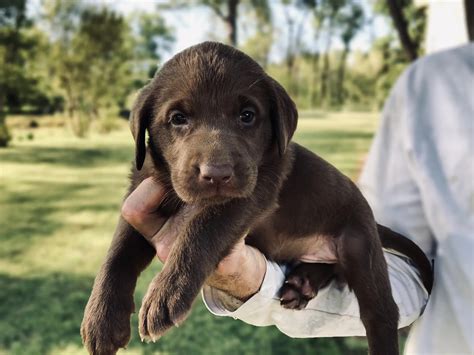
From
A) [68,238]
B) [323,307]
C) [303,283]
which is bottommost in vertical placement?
[68,238]

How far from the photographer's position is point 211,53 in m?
1.35

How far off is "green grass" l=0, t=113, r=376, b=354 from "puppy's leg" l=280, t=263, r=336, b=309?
14.4ft

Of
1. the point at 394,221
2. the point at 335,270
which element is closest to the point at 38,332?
the point at 394,221

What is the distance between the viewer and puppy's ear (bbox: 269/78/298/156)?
1.42m

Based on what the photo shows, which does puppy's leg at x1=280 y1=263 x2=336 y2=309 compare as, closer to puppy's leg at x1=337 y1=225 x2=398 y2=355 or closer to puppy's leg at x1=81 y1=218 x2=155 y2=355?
puppy's leg at x1=337 y1=225 x2=398 y2=355

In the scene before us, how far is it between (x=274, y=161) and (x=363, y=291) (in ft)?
1.45

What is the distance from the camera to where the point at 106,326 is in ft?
4.21

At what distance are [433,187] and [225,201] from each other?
1.69 m

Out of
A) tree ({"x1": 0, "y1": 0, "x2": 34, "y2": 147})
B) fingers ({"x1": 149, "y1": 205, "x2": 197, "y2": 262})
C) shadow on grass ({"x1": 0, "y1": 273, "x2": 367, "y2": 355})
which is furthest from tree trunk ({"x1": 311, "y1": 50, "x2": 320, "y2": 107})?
fingers ({"x1": 149, "y1": 205, "x2": 197, "y2": 262})

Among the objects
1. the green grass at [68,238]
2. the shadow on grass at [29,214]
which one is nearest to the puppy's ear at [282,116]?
the green grass at [68,238]

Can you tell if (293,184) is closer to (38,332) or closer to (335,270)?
(335,270)

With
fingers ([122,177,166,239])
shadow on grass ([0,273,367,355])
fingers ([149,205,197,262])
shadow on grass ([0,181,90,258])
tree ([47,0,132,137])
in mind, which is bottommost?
shadow on grass ([0,273,367,355])

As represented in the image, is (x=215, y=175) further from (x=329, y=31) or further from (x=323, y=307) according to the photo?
(x=329, y=31)

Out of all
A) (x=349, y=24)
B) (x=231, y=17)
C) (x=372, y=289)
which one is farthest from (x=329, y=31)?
(x=372, y=289)
